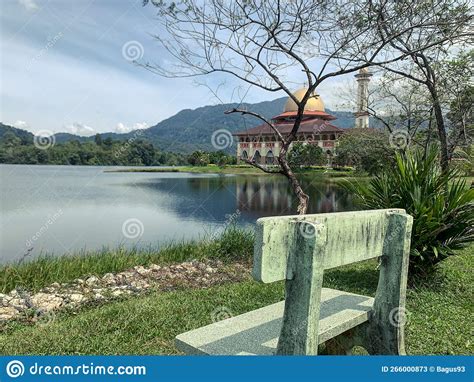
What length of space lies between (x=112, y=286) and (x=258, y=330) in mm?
3006

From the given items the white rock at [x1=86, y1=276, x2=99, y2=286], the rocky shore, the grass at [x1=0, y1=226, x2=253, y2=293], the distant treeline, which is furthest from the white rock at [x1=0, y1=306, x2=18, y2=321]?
the distant treeline

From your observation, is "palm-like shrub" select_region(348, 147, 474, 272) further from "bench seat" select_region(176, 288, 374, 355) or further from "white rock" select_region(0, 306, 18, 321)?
"white rock" select_region(0, 306, 18, 321)

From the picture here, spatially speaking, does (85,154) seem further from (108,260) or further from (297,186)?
(297,186)

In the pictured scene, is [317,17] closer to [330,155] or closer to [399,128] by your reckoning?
[399,128]

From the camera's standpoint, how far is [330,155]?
33.6 m

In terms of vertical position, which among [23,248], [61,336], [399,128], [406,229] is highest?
[399,128]

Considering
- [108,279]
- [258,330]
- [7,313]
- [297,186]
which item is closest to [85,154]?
[297,186]

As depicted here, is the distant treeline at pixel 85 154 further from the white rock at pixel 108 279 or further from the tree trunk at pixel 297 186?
the white rock at pixel 108 279

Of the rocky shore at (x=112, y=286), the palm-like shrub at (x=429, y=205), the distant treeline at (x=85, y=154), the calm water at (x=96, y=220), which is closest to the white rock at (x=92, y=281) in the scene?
the rocky shore at (x=112, y=286)

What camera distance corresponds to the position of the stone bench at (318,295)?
5.50ft

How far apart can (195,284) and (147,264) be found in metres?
1.27

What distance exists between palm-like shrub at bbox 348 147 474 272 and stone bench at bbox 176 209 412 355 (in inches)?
79.4

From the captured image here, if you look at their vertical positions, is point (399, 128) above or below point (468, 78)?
below

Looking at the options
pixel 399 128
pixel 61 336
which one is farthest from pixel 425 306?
pixel 399 128
